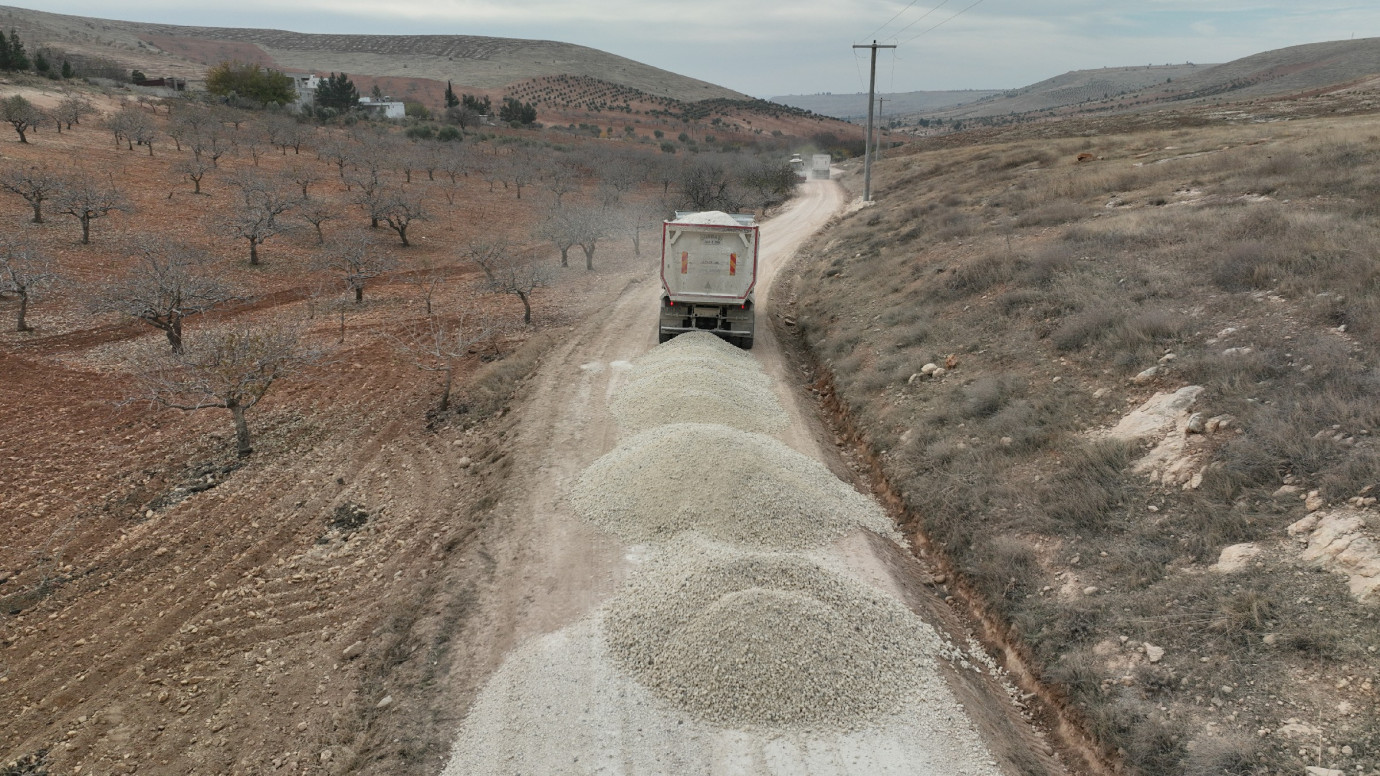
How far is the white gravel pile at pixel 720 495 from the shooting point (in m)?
8.85

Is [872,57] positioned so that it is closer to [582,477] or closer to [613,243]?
[613,243]

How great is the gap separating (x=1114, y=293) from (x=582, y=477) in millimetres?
10216

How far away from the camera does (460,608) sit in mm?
7750

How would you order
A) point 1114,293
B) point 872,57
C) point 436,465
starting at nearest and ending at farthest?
point 436,465 < point 1114,293 < point 872,57

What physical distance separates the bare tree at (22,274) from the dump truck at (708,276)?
49.7ft

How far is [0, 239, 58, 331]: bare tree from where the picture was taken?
1648 centimetres

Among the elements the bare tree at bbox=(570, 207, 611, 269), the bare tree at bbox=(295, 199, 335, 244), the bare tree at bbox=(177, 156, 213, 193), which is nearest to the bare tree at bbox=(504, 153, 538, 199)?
the bare tree at bbox=(295, 199, 335, 244)

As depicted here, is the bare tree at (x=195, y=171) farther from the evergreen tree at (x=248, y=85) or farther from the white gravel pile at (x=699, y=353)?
the evergreen tree at (x=248, y=85)

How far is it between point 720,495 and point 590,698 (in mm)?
3416

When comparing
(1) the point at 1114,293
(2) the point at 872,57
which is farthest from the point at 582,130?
(1) the point at 1114,293

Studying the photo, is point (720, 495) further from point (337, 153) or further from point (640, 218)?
point (337, 153)

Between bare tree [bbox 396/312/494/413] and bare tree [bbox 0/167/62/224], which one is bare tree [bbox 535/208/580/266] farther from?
bare tree [bbox 0/167/62/224]

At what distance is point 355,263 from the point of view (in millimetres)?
20625

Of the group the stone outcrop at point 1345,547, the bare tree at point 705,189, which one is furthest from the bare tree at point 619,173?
the stone outcrop at point 1345,547
